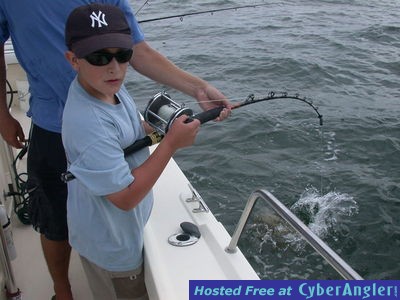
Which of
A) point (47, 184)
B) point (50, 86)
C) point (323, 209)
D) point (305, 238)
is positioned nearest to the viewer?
point (305, 238)

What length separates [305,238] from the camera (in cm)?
143

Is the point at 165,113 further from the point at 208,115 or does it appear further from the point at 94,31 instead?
the point at 94,31

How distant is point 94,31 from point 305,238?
874 mm

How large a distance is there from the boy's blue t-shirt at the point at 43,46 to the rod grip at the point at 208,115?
19.5 inches

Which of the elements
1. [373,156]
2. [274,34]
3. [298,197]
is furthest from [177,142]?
[274,34]

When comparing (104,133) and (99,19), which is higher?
(99,19)

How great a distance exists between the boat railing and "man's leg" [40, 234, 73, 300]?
704 millimetres

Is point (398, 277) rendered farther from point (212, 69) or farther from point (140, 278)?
point (212, 69)

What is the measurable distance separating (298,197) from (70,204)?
3.35 meters

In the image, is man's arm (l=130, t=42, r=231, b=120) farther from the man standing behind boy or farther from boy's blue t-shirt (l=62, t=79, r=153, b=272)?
boy's blue t-shirt (l=62, t=79, r=153, b=272)

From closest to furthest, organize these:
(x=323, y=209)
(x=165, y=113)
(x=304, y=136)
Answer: (x=165, y=113), (x=323, y=209), (x=304, y=136)

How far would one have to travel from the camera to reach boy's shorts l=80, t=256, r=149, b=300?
66.6 inches

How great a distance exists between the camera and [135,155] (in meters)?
1.56

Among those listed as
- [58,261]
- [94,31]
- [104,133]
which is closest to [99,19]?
[94,31]
